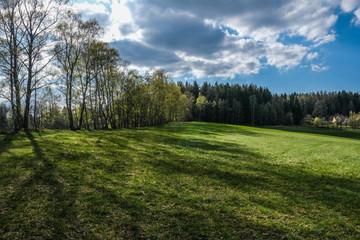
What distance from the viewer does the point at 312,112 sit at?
172 m

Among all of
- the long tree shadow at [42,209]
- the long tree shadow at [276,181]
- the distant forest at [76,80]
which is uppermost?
the distant forest at [76,80]

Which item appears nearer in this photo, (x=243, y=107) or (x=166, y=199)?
(x=166, y=199)

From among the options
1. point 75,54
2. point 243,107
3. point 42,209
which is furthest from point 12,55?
point 243,107

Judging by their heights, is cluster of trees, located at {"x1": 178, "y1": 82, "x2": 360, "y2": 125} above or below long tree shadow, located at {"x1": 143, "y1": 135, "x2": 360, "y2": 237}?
above

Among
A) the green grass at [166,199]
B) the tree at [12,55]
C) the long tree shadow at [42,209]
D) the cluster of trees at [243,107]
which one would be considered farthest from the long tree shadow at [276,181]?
the cluster of trees at [243,107]

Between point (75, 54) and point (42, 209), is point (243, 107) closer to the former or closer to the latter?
point (75, 54)

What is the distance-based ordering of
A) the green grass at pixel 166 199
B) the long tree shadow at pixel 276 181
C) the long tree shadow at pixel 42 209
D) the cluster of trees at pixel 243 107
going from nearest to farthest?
the long tree shadow at pixel 42 209
the green grass at pixel 166 199
the long tree shadow at pixel 276 181
the cluster of trees at pixel 243 107

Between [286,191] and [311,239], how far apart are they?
3.33m

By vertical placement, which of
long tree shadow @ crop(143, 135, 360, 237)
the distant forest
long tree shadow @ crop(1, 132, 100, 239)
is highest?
the distant forest

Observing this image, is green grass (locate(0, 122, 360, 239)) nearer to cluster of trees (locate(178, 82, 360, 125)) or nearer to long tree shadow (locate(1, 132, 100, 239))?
long tree shadow (locate(1, 132, 100, 239))

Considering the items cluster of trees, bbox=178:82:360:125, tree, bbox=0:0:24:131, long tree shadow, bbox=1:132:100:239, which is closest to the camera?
long tree shadow, bbox=1:132:100:239

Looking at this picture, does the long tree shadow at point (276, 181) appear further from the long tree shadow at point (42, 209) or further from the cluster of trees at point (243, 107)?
the cluster of trees at point (243, 107)

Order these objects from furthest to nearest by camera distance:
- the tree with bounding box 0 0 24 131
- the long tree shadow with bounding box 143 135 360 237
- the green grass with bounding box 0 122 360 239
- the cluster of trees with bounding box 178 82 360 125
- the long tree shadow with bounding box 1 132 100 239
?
the cluster of trees with bounding box 178 82 360 125, the tree with bounding box 0 0 24 131, the long tree shadow with bounding box 143 135 360 237, the green grass with bounding box 0 122 360 239, the long tree shadow with bounding box 1 132 100 239

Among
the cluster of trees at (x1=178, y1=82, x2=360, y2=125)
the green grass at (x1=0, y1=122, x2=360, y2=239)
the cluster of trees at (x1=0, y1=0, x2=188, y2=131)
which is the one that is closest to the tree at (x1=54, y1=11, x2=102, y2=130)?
the cluster of trees at (x1=0, y1=0, x2=188, y2=131)
